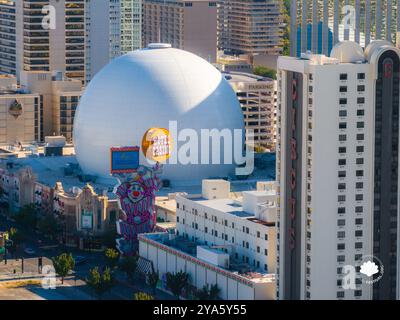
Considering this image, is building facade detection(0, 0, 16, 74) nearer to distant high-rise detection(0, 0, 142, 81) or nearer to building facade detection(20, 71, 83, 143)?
distant high-rise detection(0, 0, 142, 81)

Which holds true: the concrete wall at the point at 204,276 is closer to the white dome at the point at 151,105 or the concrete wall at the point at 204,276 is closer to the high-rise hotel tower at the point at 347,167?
the high-rise hotel tower at the point at 347,167

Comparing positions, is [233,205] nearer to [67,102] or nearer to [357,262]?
[357,262]

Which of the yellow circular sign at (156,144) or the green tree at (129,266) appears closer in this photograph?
the green tree at (129,266)

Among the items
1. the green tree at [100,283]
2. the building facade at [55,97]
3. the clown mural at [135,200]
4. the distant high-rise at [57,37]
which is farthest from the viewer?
the distant high-rise at [57,37]

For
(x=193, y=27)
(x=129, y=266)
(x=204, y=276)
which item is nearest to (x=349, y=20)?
(x=193, y=27)

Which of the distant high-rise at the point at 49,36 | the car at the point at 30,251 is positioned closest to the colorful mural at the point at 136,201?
the car at the point at 30,251

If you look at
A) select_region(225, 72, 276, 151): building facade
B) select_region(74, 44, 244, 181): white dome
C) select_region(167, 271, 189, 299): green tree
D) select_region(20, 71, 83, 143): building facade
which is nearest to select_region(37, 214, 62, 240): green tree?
select_region(74, 44, 244, 181): white dome

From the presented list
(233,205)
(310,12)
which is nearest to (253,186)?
(233,205)

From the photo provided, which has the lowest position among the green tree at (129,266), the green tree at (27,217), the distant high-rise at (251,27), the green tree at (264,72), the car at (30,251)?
the car at (30,251)

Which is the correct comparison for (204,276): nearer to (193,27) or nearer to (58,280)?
(58,280)
